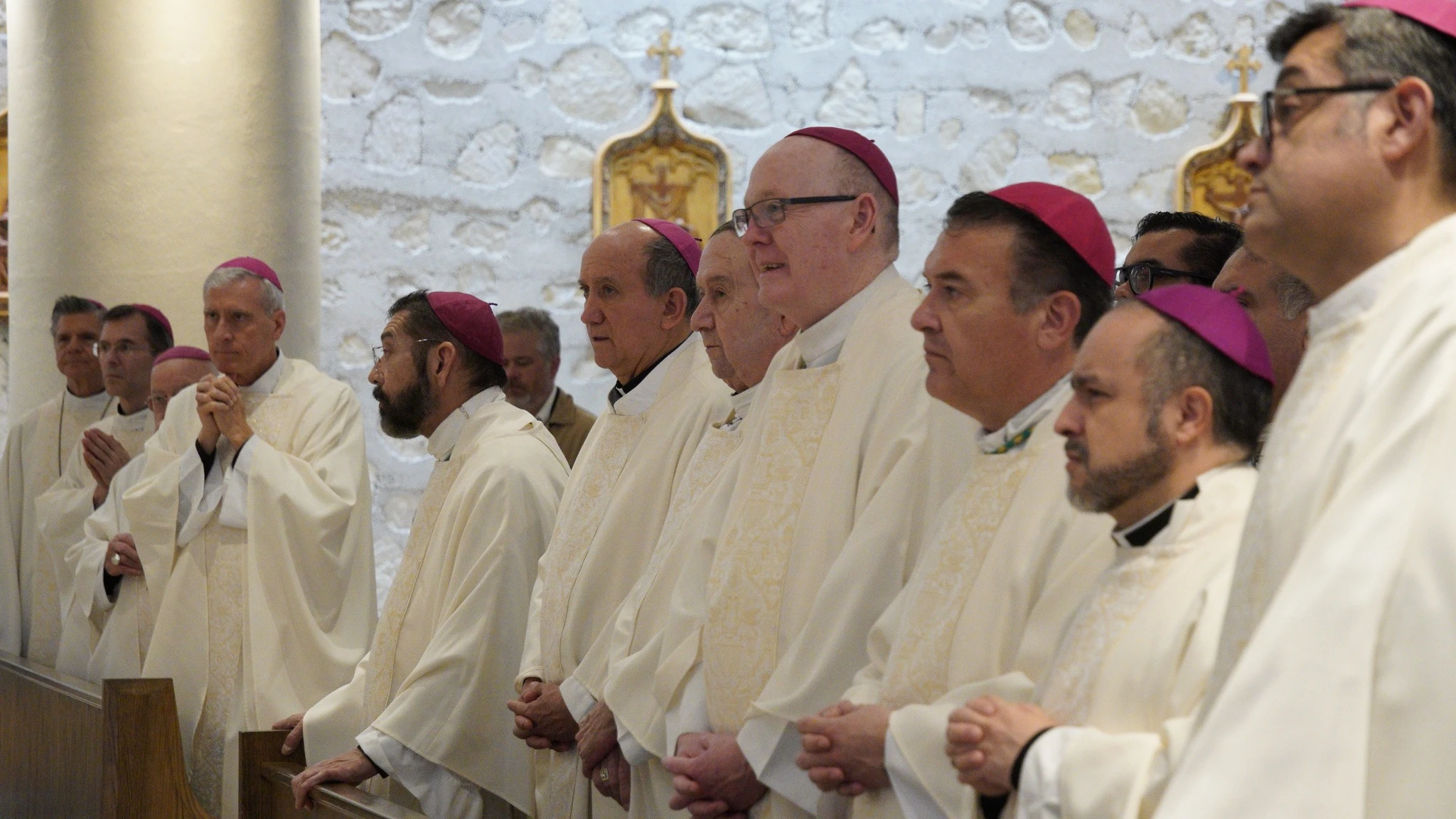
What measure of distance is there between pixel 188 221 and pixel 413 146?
180 centimetres

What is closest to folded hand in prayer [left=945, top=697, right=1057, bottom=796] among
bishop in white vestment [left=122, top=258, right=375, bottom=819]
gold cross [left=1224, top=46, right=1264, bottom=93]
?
bishop in white vestment [left=122, top=258, right=375, bottom=819]

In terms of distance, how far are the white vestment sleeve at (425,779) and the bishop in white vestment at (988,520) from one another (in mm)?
1819

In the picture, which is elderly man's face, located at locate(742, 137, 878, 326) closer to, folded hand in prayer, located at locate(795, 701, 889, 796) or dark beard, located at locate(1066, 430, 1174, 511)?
folded hand in prayer, located at locate(795, 701, 889, 796)

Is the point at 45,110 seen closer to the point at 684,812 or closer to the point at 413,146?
the point at 413,146

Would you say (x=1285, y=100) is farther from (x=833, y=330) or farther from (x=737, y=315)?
(x=737, y=315)

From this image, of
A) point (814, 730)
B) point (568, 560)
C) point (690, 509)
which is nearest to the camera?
point (814, 730)

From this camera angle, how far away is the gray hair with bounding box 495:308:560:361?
7.04 metres

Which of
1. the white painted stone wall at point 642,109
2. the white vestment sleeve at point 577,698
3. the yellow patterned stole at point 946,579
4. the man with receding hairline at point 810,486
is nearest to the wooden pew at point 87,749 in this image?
the white vestment sleeve at point 577,698

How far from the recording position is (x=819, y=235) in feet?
11.5

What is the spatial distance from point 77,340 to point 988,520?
5.31 m

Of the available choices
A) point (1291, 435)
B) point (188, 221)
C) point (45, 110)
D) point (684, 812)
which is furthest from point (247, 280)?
point (1291, 435)

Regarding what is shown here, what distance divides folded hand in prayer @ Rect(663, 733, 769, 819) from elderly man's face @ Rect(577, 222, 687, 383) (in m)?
1.53

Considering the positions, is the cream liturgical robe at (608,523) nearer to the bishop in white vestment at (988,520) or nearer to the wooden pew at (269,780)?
A: the wooden pew at (269,780)

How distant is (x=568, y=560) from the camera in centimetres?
431
